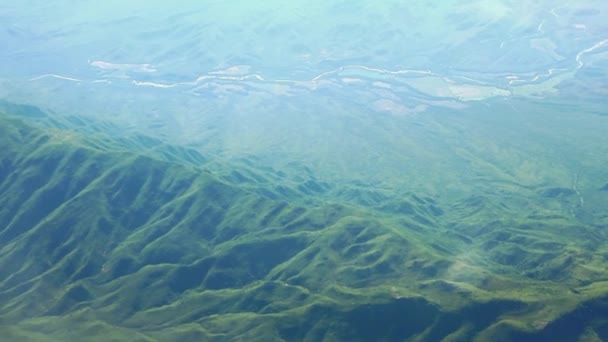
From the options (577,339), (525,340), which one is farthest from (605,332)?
(525,340)

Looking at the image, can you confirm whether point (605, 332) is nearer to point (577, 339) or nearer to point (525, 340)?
point (577, 339)
